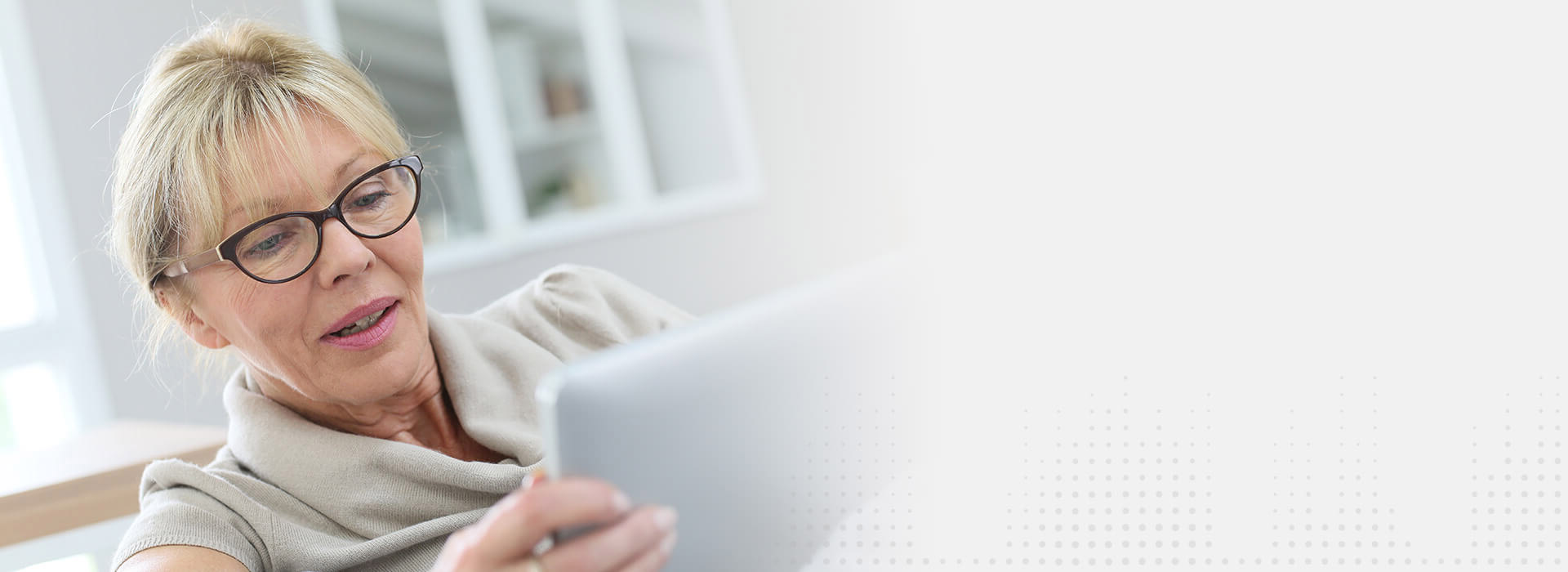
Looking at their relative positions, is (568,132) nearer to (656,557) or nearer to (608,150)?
(608,150)

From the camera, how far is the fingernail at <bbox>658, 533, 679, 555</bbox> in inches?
24.3

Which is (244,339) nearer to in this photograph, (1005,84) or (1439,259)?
(1439,259)

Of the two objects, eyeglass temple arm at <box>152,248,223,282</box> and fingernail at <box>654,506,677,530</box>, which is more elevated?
eyeglass temple arm at <box>152,248,223,282</box>

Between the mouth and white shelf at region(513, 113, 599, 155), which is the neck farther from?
white shelf at region(513, 113, 599, 155)

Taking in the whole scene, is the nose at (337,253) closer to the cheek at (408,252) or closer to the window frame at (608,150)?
the cheek at (408,252)

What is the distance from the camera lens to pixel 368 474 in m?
1.10

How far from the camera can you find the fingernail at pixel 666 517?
61cm

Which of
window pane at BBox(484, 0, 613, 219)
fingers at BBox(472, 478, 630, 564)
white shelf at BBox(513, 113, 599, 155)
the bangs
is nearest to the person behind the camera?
fingers at BBox(472, 478, 630, 564)

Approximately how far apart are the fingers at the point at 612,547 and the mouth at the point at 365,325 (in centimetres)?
59

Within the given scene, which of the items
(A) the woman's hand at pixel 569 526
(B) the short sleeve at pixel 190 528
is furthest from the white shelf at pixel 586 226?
(A) the woman's hand at pixel 569 526

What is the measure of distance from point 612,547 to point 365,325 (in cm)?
63

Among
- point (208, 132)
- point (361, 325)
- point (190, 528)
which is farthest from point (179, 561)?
point (208, 132)

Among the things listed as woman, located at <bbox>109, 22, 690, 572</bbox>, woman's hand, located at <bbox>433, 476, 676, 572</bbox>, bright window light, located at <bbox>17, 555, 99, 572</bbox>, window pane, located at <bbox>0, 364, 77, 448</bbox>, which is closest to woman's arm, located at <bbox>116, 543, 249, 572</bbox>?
woman, located at <bbox>109, 22, 690, 572</bbox>

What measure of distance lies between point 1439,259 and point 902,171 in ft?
13.0
